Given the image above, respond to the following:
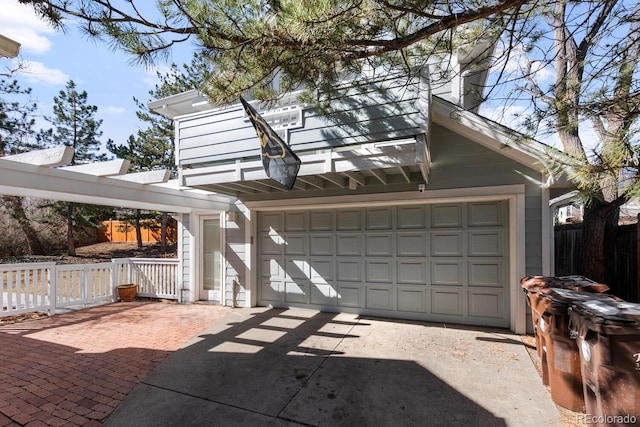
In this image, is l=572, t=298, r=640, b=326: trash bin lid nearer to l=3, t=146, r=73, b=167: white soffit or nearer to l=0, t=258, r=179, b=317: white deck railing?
l=3, t=146, r=73, b=167: white soffit

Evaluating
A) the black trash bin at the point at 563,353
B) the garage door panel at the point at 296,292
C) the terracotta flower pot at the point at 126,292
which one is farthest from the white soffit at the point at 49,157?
the black trash bin at the point at 563,353

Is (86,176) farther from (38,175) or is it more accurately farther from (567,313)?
(567,313)

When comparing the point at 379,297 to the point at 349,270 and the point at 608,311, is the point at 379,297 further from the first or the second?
the point at 608,311

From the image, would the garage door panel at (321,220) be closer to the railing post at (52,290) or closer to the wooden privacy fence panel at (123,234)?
the railing post at (52,290)

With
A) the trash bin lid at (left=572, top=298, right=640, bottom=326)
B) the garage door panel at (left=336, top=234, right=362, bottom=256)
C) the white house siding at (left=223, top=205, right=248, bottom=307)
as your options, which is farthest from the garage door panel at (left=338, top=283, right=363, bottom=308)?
the trash bin lid at (left=572, top=298, right=640, bottom=326)

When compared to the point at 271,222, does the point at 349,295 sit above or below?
below

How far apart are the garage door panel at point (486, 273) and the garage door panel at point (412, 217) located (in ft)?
3.28

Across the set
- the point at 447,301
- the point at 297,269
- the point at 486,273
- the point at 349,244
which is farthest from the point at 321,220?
the point at 486,273

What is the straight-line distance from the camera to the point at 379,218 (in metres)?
5.45

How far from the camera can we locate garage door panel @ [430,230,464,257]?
492 cm

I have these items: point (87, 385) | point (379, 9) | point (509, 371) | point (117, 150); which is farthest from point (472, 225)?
point (117, 150)

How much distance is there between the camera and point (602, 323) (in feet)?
6.75

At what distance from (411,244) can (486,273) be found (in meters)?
1.23

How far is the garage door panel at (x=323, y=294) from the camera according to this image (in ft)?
18.7
